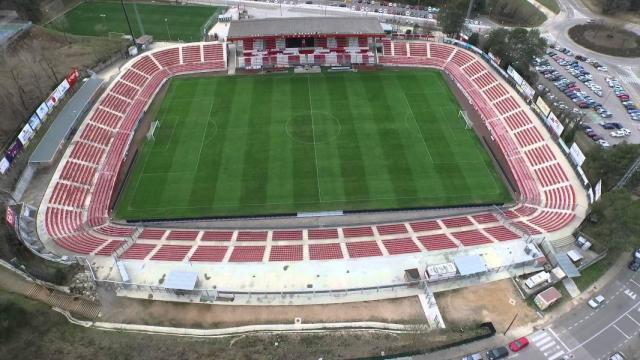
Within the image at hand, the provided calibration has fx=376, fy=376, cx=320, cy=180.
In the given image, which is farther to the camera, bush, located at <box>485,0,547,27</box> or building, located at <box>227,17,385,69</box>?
bush, located at <box>485,0,547,27</box>

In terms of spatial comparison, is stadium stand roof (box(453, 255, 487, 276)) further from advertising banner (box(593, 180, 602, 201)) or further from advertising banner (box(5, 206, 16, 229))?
advertising banner (box(5, 206, 16, 229))

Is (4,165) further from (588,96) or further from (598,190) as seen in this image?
(588,96)

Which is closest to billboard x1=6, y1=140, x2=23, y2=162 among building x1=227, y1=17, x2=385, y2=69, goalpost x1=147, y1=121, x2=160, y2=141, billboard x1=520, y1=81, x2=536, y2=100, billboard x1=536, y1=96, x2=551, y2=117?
goalpost x1=147, y1=121, x2=160, y2=141

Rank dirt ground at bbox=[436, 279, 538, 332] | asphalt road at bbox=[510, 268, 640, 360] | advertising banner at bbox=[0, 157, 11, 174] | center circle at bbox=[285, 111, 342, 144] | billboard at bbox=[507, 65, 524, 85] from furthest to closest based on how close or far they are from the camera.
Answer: billboard at bbox=[507, 65, 524, 85] < center circle at bbox=[285, 111, 342, 144] < advertising banner at bbox=[0, 157, 11, 174] < dirt ground at bbox=[436, 279, 538, 332] < asphalt road at bbox=[510, 268, 640, 360]

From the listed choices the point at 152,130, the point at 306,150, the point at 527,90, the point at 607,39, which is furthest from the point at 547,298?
the point at 607,39

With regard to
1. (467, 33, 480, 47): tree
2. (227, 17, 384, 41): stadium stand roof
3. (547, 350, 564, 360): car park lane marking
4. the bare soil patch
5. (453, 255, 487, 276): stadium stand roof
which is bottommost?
(547, 350, 564, 360): car park lane marking

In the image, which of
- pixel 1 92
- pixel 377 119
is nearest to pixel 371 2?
pixel 377 119

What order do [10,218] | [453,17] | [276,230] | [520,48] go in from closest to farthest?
1. [10,218]
2. [276,230]
3. [520,48]
4. [453,17]
